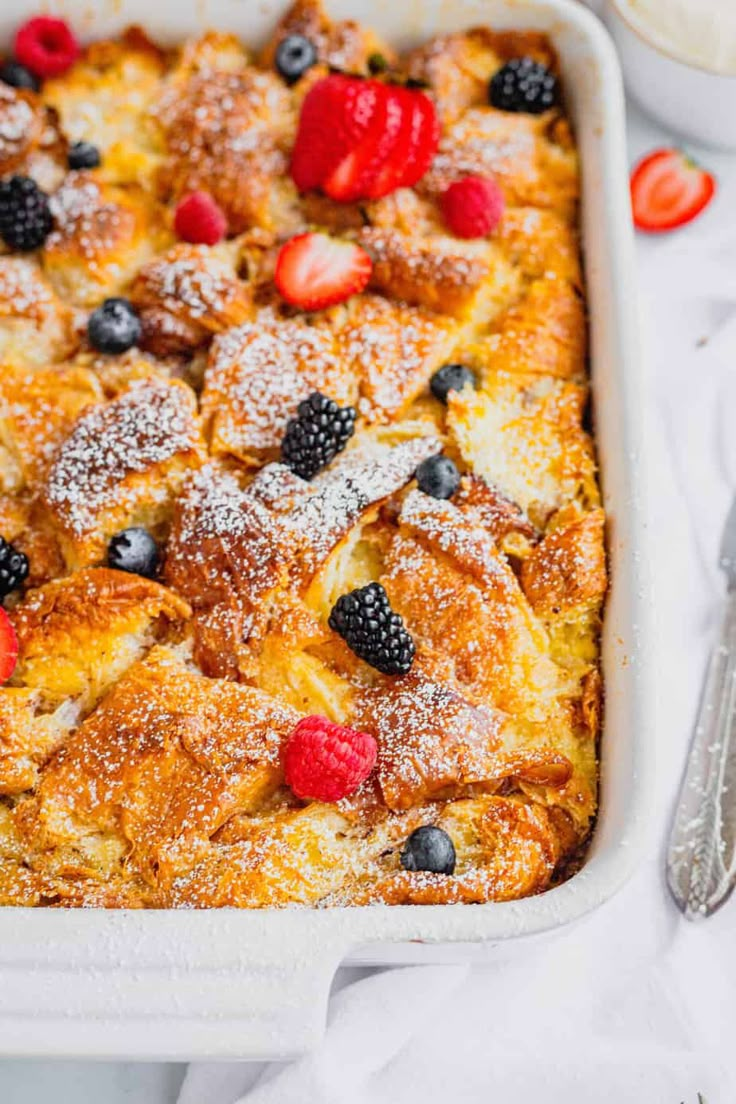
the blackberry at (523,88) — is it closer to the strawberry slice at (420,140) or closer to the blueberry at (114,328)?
the strawberry slice at (420,140)

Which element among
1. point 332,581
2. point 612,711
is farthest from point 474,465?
point 612,711

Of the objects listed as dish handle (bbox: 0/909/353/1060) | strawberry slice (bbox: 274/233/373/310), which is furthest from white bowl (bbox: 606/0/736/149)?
dish handle (bbox: 0/909/353/1060)

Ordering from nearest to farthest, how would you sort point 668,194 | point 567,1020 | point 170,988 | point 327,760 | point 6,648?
point 170,988, point 327,760, point 6,648, point 567,1020, point 668,194

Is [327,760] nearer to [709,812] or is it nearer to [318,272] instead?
[709,812]

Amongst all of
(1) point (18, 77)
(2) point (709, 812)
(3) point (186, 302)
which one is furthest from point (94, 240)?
(2) point (709, 812)

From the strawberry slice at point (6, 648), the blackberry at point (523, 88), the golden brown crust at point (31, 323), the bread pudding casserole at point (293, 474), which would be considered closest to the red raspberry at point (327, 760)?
the bread pudding casserole at point (293, 474)

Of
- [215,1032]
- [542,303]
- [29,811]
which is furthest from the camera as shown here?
[542,303]

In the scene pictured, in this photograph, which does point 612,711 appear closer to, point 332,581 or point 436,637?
point 436,637
